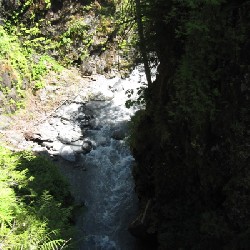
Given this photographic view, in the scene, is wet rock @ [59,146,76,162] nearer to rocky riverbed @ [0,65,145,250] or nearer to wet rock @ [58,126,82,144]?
rocky riverbed @ [0,65,145,250]

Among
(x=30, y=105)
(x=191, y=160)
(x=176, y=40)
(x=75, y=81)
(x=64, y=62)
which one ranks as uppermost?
(x=64, y=62)

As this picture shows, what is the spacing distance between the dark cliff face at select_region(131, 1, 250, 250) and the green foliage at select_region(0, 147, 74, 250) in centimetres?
246

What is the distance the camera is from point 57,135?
49.1 feet

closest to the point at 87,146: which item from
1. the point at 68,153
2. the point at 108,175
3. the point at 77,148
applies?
the point at 77,148

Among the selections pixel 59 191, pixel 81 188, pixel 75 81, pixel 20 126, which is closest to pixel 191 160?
pixel 59 191

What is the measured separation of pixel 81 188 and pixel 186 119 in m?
5.78

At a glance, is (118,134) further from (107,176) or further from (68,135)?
(107,176)

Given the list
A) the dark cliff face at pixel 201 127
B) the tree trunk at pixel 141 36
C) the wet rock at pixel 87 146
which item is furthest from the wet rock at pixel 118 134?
the dark cliff face at pixel 201 127

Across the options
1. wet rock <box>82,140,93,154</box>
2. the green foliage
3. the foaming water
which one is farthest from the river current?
the green foliage

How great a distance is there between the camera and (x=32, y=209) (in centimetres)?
700

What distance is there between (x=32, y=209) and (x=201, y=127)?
3.70m

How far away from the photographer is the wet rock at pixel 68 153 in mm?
13836

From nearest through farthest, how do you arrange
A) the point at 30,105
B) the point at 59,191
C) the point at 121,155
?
the point at 59,191
the point at 121,155
the point at 30,105

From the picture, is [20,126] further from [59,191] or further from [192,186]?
[192,186]
